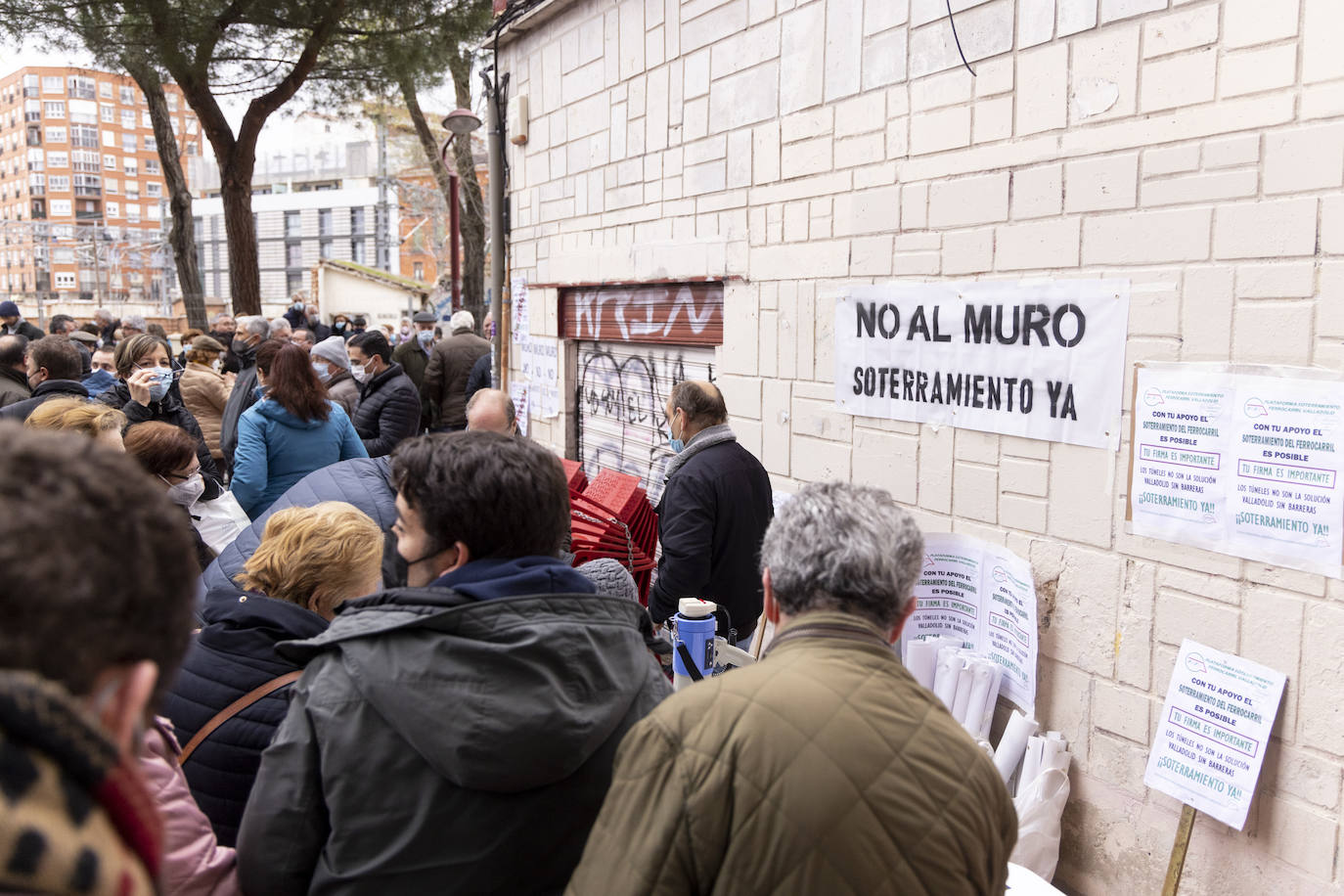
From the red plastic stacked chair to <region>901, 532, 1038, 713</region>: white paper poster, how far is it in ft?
4.87

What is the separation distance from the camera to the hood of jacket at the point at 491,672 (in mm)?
1603

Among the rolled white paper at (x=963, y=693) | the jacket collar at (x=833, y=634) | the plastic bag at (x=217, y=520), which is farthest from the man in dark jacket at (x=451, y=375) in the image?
the jacket collar at (x=833, y=634)

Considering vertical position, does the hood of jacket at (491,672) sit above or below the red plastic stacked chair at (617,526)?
above

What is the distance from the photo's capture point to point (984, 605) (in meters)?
3.79

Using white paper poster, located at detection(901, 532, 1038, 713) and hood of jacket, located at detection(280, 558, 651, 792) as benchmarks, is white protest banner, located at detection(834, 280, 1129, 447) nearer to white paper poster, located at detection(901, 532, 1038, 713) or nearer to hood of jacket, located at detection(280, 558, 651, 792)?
white paper poster, located at detection(901, 532, 1038, 713)

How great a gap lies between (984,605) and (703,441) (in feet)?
4.36

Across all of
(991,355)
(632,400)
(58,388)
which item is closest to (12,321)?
(58,388)

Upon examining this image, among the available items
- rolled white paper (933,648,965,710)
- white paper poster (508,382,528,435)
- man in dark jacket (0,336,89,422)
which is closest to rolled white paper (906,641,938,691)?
rolled white paper (933,648,965,710)

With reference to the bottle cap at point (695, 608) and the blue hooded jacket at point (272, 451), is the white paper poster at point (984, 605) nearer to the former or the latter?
the bottle cap at point (695, 608)

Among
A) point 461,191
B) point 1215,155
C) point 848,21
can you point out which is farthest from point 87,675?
point 461,191

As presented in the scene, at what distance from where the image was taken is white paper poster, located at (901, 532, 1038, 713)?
141 inches

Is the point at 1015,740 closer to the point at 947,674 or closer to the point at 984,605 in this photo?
the point at 947,674

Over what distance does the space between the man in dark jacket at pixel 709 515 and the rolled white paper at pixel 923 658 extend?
0.73 m

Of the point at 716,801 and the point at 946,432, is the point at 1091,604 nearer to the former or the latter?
the point at 946,432
